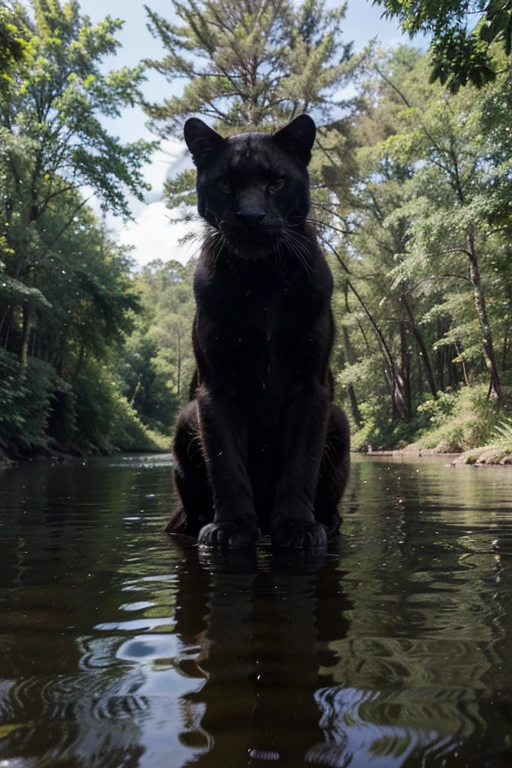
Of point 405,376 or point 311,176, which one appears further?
point 405,376

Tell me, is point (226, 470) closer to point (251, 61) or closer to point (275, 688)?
point (275, 688)

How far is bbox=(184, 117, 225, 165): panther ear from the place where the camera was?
9.99 feet

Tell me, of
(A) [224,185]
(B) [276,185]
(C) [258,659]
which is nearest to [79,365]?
(A) [224,185]

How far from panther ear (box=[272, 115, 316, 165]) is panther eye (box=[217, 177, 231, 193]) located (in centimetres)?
32

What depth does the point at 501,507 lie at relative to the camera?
3.98 meters

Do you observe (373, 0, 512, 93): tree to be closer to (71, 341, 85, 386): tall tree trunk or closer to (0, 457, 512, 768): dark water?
(0, 457, 512, 768): dark water

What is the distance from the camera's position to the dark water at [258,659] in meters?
0.79

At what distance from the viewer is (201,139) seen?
307 centimetres

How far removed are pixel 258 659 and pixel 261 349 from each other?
1.70m

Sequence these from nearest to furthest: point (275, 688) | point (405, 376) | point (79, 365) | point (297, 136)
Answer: point (275, 688)
point (297, 136)
point (79, 365)
point (405, 376)

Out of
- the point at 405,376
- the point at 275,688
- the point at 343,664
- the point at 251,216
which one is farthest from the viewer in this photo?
the point at 405,376

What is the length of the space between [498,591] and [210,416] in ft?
4.69

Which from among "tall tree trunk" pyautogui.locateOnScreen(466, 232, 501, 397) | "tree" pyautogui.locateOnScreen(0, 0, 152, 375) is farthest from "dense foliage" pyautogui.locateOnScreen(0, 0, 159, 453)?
"tall tree trunk" pyautogui.locateOnScreen(466, 232, 501, 397)

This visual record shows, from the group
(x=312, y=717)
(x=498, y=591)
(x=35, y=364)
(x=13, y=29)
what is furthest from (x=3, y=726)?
(x=35, y=364)
